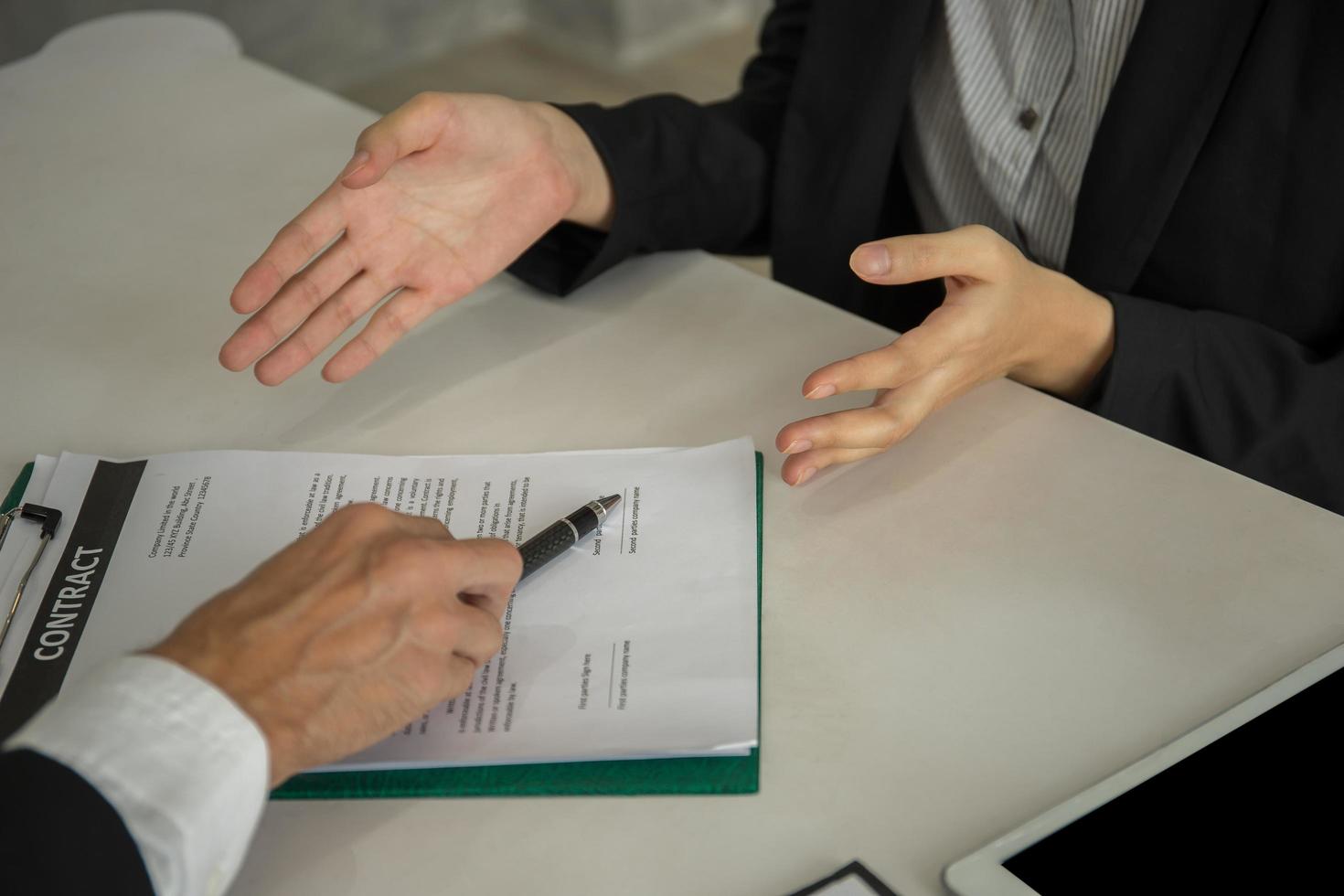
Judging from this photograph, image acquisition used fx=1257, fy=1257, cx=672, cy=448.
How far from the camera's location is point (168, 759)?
0.60 meters

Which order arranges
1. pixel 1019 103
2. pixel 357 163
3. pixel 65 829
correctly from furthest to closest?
pixel 1019 103
pixel 357 163
pixel 65 829

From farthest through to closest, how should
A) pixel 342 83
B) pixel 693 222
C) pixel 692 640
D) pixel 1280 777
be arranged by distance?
pixel 342 83, pixel 693 222, pixel 692 640, pixel 1280 777

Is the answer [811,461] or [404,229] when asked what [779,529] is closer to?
[811,461]

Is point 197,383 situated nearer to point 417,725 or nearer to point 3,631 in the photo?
point 3,631

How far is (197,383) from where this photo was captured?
1.03m

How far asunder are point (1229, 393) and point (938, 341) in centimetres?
29

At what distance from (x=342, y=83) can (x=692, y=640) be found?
2953 mm

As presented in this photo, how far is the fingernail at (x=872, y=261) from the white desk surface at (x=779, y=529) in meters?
0.15

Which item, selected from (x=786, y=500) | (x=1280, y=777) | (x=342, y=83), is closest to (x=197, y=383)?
(x=786, y=500)

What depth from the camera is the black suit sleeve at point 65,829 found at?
1.94ft

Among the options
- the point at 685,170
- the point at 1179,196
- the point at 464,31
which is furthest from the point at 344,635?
the point at 464,31

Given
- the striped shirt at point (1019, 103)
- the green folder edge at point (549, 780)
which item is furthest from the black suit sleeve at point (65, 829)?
the striped shirt at point (1019, 103)

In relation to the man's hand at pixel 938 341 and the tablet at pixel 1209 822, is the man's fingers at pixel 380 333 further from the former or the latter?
the tablet at pixel 1209 822

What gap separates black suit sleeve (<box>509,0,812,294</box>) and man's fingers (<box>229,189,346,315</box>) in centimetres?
20
